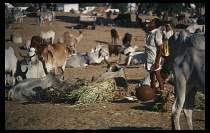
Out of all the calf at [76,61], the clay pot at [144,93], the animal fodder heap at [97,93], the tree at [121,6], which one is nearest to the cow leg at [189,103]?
the clay pot at [144,93]

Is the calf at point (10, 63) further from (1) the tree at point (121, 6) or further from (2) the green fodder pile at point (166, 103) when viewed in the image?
(1) the tree at point (121, 6)

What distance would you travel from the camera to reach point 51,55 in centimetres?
1100

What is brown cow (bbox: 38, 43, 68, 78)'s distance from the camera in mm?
10773

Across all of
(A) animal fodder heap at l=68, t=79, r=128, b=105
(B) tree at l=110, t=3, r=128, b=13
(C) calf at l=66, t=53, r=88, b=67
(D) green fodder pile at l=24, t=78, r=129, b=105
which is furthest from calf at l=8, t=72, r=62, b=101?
(B) tree at l=110, t=3, r=128, b=13

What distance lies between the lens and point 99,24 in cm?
3809

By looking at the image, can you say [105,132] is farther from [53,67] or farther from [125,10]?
[125,10]

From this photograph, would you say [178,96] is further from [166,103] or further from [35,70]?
[35,70]

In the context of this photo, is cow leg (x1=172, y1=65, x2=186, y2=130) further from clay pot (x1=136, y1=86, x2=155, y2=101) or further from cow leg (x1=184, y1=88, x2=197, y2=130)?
clay pot (x1=136, y1=86, x2=155, y2=101)

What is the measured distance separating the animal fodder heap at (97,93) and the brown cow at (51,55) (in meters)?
3.13

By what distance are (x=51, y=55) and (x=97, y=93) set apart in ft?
12.4

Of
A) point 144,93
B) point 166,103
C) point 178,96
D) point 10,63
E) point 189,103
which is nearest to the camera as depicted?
point 178,96

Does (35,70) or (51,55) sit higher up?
(51,55)

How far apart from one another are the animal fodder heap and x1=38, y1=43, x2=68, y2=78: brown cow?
10.3ft

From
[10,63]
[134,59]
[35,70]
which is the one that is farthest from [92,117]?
[134,59]
